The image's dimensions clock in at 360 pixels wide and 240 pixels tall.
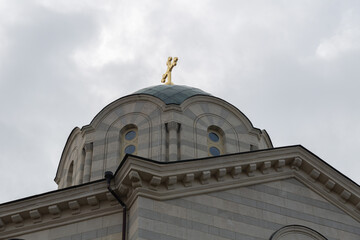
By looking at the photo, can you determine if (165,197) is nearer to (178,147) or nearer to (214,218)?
(214,218)

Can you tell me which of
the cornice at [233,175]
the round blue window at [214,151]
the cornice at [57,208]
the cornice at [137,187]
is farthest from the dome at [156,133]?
the cornice at [57,208]

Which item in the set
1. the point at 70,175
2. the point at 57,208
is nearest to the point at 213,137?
the point at 70,175

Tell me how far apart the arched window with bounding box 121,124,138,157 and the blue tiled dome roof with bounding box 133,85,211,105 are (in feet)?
6.72

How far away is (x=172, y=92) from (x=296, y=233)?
1077 centimetres

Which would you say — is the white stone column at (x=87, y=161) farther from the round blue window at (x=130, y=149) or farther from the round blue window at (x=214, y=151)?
the round blue window at (x=214, y=151)

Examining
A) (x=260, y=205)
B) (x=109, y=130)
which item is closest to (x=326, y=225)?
(x=260, y=205)

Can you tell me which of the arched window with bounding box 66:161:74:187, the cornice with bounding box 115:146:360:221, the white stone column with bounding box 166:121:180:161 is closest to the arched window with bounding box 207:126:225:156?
the white stone column with bounding box 166:121:180:161

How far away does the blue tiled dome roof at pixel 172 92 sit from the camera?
2820 cm

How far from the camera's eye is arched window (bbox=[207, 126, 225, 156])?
1032 inches

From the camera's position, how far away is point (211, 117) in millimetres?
27203

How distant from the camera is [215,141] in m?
26.7

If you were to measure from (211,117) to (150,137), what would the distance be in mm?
2897

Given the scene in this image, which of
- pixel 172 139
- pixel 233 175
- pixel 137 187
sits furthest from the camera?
pixel 172 139

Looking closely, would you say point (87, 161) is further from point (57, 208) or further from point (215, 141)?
point (57, 208)
